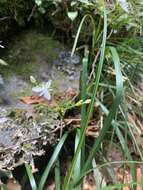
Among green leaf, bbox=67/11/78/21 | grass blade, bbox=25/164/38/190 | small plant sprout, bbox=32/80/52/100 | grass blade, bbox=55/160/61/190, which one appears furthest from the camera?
green leaf, bbox=67/11/78/21

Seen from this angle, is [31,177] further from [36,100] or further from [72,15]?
[72,15]

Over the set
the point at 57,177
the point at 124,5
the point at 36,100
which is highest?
the point at 124,5

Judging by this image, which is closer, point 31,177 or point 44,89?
point 31,177

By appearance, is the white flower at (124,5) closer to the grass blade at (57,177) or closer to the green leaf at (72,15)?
the green leaf at (72,15)

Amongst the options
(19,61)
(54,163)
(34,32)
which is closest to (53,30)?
(34,32)

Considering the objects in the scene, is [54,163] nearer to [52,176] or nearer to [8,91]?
[52,176]

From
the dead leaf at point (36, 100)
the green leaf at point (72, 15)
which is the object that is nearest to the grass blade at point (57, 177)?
the dead leaf at point (36, 100)

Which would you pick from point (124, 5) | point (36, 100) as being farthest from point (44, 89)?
point (124, 5)

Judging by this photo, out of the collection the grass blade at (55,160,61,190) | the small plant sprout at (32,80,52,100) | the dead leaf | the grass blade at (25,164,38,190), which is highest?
the small plant sprout at (32,80,52,100)

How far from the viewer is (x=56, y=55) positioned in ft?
6.84

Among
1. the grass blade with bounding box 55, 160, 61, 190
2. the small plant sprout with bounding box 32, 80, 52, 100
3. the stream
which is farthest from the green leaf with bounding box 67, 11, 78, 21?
the grass blade with bounding box 55, 160, 61, 190

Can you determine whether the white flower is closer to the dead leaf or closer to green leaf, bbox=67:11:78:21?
green leaf, bbox=67:11:78:21

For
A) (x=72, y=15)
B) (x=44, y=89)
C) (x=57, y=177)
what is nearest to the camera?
(x=57, y=177)

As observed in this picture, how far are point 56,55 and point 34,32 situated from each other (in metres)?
0.16
